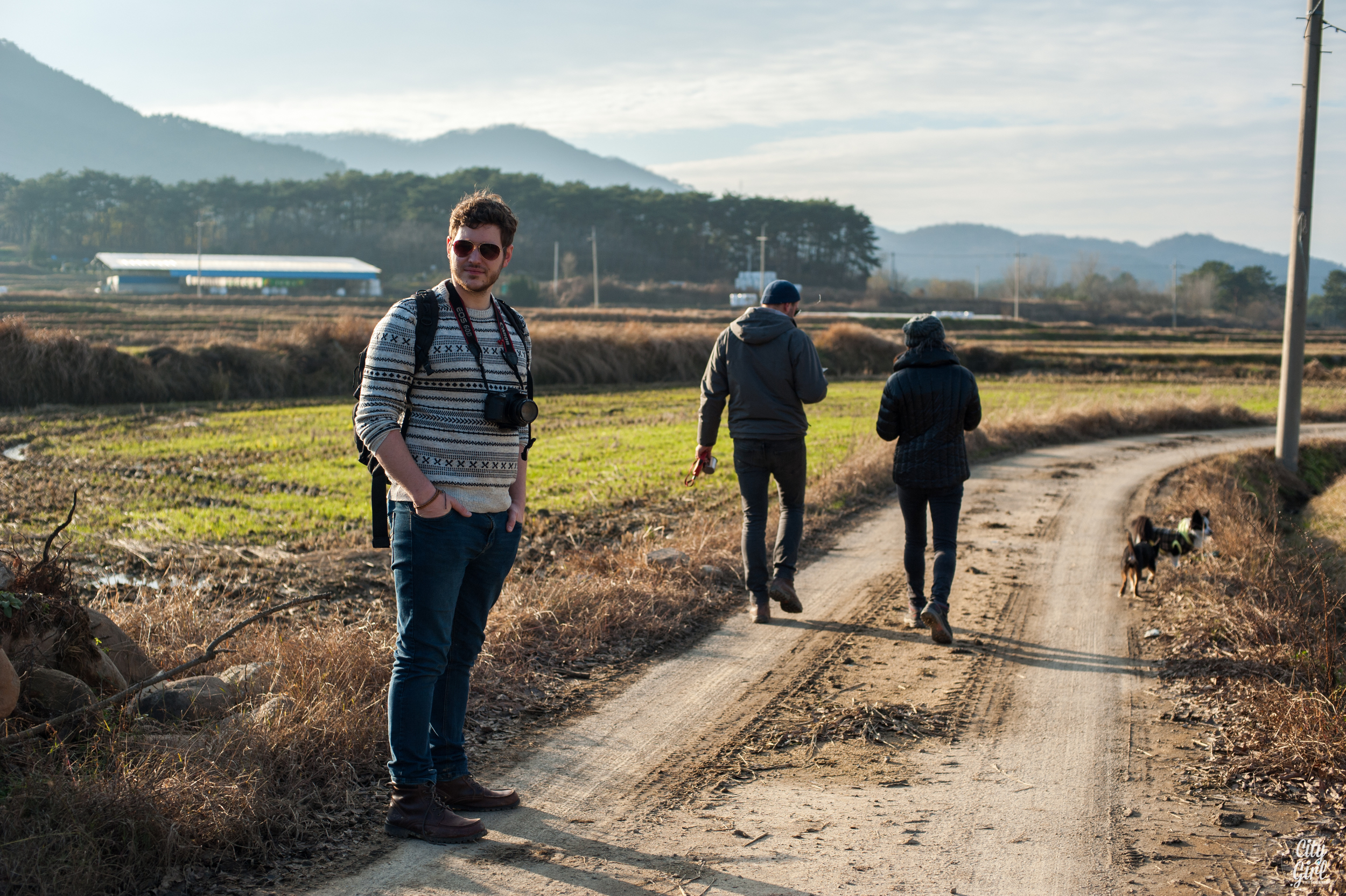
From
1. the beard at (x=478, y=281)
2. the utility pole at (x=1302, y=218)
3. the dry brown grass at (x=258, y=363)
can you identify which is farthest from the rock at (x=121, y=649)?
the dry brown grass at (x=258, y=363)

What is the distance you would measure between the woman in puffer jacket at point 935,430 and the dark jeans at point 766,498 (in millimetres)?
630

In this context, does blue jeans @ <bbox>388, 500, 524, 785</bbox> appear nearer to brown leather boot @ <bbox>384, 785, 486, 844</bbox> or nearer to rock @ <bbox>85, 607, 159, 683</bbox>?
brown leather boot @ <bbox>384, 785, 486, 844</bbox>

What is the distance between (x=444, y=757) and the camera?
4059mm

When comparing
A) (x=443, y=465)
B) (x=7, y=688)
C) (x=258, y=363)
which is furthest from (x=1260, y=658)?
(x=258, y=363)

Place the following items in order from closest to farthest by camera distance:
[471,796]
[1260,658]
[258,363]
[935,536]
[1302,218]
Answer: [471,796] < [1260,658] < [935,536] < [1302,218] < [258,363]

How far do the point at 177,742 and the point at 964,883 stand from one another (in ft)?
10.1

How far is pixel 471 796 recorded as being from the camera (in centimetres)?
409

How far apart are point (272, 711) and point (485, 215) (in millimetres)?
2332

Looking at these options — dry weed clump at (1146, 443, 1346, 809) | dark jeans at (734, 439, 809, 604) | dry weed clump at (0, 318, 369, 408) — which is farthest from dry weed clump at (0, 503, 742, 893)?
dry weed clump at (0, 318, 369, 408)

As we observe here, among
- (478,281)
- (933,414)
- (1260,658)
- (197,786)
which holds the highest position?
(478,281)

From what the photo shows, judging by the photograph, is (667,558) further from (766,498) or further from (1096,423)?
(1096,423)

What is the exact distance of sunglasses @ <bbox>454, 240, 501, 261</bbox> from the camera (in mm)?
3646

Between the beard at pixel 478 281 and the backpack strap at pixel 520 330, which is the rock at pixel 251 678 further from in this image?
the beard at pixel 478 281

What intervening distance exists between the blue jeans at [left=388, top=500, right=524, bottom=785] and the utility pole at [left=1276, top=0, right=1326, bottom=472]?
15.4 meters
